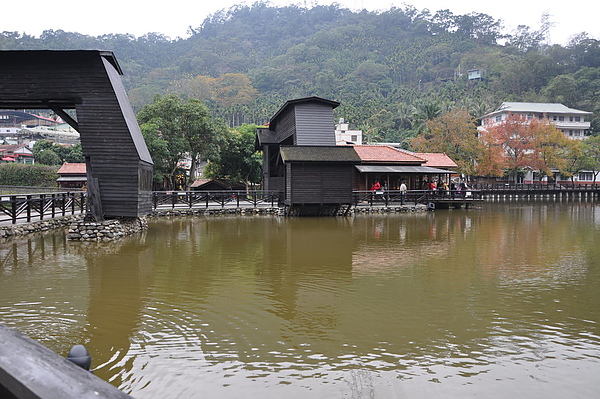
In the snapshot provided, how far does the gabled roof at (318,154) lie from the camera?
24.8 m

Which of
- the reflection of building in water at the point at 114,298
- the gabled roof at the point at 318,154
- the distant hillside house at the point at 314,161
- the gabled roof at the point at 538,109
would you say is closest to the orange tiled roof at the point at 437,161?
the distant hillside house at the point at 314,161

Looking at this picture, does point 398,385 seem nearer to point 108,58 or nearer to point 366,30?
point 108,58

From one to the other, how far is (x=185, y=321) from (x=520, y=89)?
104 m

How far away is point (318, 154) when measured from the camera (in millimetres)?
25453

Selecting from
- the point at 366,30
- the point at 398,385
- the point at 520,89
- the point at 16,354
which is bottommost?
the point at 398,385

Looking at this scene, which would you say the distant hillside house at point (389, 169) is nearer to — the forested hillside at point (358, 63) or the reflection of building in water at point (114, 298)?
the reflection of building in water at point (114, 298)

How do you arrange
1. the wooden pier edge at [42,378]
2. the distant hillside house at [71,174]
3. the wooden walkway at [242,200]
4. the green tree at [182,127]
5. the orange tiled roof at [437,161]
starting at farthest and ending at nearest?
the distant hillside house at [71,174]
the orange tiled roof at [437,161]
the green tree at [182,127]
the wooden walkway at [242,200]
the wooden pier edge at [42,378]

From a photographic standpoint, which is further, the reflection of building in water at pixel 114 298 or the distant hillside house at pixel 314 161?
the distant hillside house at pixel 314 161

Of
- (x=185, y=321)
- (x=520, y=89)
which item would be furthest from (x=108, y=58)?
(x=520, y=89)

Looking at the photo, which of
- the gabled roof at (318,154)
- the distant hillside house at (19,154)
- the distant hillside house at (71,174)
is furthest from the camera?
the distant hillside house at (19,154)

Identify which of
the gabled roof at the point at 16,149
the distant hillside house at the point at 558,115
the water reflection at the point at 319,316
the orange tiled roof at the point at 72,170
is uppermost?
the distant hillside house at the point at 558,115

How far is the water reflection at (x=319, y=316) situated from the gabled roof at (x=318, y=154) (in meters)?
10.6

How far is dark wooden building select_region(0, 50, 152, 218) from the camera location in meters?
15.5

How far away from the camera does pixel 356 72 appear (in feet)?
404
